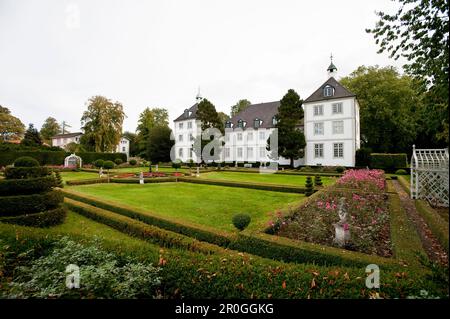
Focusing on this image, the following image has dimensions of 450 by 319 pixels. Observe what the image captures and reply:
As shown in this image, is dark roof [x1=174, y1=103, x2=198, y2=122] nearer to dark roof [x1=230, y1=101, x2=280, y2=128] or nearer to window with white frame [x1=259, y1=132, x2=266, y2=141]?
dark roof [x1=230, y1=101, x2=280, y2=128]

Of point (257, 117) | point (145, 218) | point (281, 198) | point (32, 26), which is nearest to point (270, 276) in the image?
point (145, 218)

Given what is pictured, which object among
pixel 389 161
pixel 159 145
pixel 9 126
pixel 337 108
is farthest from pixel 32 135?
pixel 389 161

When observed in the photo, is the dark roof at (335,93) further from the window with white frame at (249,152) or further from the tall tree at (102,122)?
the tall tree at (102,122)

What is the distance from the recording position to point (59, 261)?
12.3 ft

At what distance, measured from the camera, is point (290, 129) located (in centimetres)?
3000

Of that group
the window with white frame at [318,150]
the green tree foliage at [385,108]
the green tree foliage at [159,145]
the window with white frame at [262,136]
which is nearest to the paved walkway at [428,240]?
the window with white frame at [318,150]

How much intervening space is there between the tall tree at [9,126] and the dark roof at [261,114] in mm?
39572

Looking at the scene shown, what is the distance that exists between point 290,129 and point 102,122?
3390 centimetres

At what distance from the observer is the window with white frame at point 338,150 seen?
28.5 meters

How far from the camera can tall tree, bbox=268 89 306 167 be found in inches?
1166

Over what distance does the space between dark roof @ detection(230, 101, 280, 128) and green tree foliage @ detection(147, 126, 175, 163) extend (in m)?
14.6

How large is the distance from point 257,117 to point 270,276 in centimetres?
3687

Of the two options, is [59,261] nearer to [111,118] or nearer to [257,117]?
[257,117]

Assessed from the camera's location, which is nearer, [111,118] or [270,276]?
[270,276]
